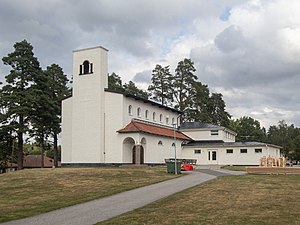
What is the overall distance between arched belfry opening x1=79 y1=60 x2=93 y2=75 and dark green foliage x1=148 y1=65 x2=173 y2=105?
32.9m

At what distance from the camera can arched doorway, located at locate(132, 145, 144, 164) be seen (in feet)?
142

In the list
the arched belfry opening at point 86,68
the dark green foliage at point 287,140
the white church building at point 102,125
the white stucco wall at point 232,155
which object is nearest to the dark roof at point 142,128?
the white church building at point 102,125

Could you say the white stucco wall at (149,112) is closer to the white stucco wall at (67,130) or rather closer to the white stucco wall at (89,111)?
the white stucco wall at (89,111)

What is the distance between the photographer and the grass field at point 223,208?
1134 centimetres

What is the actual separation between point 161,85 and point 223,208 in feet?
214

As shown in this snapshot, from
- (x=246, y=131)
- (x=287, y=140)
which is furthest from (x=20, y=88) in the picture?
(x=287, y=140)

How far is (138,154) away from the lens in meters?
43.2

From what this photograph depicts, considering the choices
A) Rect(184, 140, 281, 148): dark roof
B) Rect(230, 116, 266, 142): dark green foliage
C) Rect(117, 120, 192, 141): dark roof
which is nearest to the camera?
Rect(117, 120, 192, 141): dark roof

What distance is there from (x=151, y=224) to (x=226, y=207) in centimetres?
419

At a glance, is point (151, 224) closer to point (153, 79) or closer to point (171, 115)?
point (171, 115)

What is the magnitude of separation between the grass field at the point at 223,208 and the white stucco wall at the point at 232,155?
35.0 metres

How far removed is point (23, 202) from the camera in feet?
54.8

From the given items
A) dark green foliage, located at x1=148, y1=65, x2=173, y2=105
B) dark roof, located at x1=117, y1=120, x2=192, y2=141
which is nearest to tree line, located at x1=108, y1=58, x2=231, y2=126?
dark green foliage, located at x1=148, y1=65, x2=173, y2=105

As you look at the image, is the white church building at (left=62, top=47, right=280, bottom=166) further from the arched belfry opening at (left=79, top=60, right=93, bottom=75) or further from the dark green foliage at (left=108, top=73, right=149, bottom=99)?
the dark green foliage at (left=108, top=73, right=149, bottom=99)
